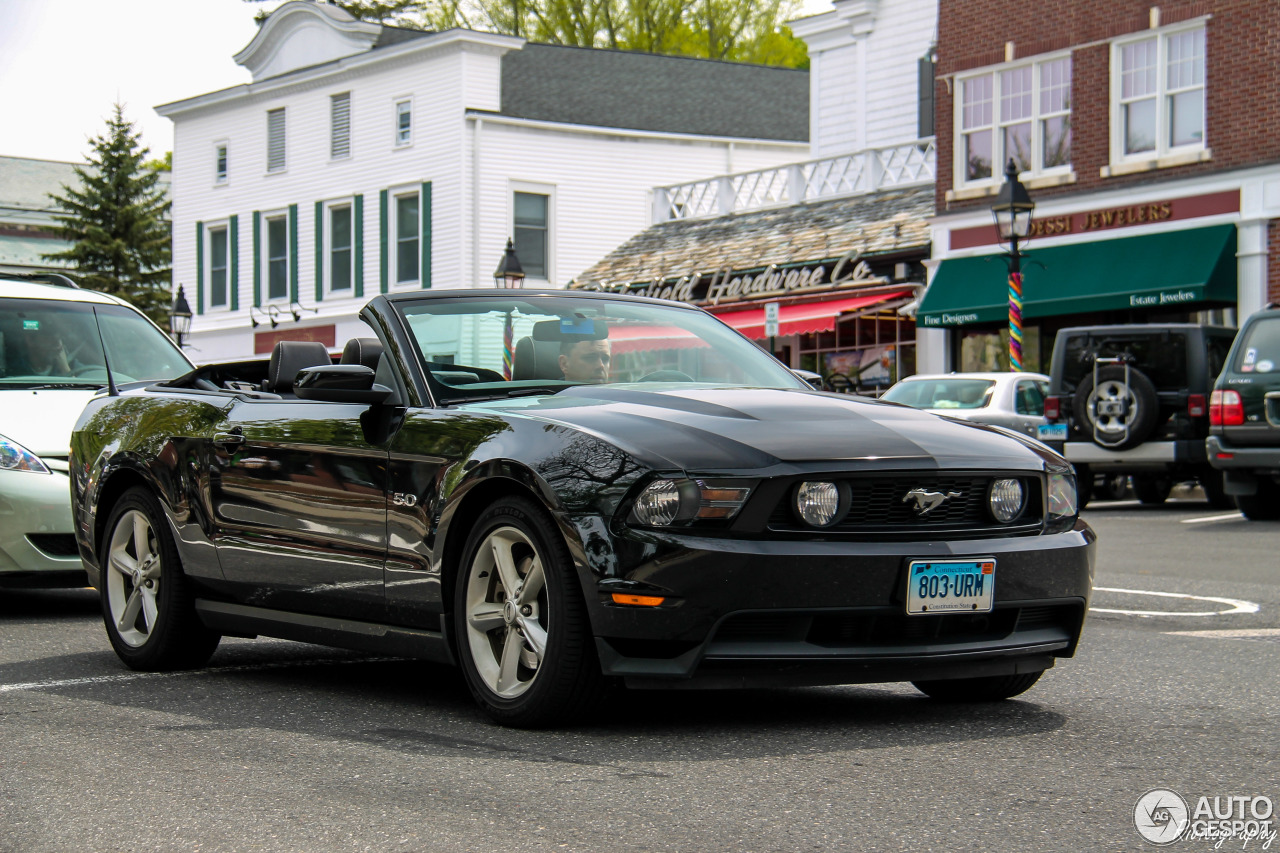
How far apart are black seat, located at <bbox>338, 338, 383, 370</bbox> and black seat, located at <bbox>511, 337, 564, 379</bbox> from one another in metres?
0.62

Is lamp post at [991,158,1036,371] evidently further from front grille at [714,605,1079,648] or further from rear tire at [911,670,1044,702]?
front grille at [714,605,1079,648]

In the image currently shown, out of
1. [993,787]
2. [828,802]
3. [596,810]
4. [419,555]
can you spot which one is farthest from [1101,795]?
[419,555]

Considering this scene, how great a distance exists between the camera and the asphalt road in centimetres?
401

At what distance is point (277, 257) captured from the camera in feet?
147

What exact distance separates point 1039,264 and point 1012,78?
3547 millimetres

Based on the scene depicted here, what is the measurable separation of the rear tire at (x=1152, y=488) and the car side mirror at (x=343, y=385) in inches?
602

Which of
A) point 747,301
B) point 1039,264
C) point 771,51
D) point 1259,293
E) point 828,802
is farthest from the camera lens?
point 771,51

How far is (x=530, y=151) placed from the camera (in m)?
39.9

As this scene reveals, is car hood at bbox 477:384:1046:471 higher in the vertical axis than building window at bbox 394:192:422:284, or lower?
lower

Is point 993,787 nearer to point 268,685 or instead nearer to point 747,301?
point 268,685

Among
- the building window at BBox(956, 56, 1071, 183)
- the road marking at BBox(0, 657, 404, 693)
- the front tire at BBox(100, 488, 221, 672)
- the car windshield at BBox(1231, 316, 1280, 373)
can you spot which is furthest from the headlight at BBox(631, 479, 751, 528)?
the building window at BBox(956, 56, 1071, 183)

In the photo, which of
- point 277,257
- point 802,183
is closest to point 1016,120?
point 802,183

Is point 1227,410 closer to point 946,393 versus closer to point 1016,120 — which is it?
point 946,393

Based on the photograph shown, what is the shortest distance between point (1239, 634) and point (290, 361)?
4.56m
